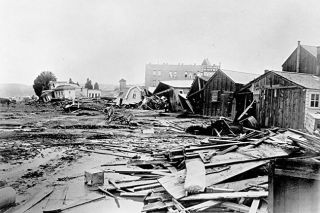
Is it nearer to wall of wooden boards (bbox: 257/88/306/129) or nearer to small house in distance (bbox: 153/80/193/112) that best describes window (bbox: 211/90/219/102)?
wall of wooden boards (bbox: 257/88/306/129)

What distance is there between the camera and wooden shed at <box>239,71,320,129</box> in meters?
19.7

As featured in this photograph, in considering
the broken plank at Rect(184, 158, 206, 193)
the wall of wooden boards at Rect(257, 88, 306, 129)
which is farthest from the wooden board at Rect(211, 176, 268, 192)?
the wall of wooden boards at Rect(257, 88, 306, 129)

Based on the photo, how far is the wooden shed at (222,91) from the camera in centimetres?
2864

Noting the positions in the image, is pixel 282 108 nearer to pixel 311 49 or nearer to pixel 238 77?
pixel 238 77

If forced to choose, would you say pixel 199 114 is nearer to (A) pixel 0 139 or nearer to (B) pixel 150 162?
(A) pixel 0 139

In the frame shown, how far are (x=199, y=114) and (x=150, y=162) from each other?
25.8 meters

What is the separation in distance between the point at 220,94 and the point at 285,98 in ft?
31.7

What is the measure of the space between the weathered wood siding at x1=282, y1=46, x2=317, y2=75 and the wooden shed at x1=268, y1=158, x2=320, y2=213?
1193 inches

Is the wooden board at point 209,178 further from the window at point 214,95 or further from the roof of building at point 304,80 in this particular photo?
the window at point 214,95

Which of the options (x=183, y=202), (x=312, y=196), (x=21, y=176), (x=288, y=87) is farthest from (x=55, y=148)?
(x=288, y=87)

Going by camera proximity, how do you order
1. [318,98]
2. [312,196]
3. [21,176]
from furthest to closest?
[318,98], [21,176], [312,196]

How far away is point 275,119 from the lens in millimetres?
22312

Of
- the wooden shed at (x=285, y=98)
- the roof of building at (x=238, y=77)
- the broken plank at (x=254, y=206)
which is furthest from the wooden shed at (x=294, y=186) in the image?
the roof of building at (x=238, y=77)

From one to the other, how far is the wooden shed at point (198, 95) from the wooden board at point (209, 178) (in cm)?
2689
